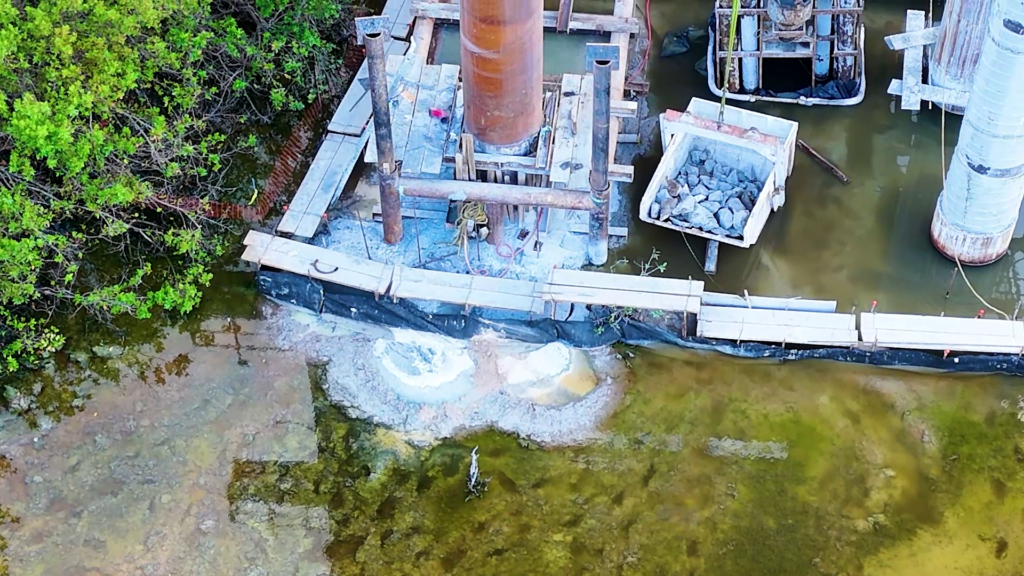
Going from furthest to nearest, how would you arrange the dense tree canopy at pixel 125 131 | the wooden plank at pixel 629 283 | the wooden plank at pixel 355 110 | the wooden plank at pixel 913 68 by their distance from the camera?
the wooden plank at pixel 355 110
the wooden plank at pixel 913 68
the wooden plank at pixel 629 283
the dense tree canopy at pixel 125 131

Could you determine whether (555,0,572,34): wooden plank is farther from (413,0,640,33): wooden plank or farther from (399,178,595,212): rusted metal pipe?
(399,178,595,212): rusted metal pipe

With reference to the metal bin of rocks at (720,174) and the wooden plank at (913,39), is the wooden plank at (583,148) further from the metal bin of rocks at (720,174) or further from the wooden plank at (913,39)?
the wooden plank at (913,39)

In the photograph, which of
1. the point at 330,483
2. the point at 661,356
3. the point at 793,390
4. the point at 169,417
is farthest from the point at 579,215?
the point at 169,417

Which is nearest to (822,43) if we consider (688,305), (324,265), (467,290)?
(688,305)

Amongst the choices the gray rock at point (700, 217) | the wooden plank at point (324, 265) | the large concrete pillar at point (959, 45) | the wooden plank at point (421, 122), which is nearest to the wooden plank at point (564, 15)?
the wooden plank at point (421, 122)

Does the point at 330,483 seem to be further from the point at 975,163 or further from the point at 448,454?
the point at 975,163

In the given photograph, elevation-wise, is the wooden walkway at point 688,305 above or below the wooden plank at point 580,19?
below

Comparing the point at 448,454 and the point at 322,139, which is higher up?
the point at 322,139
